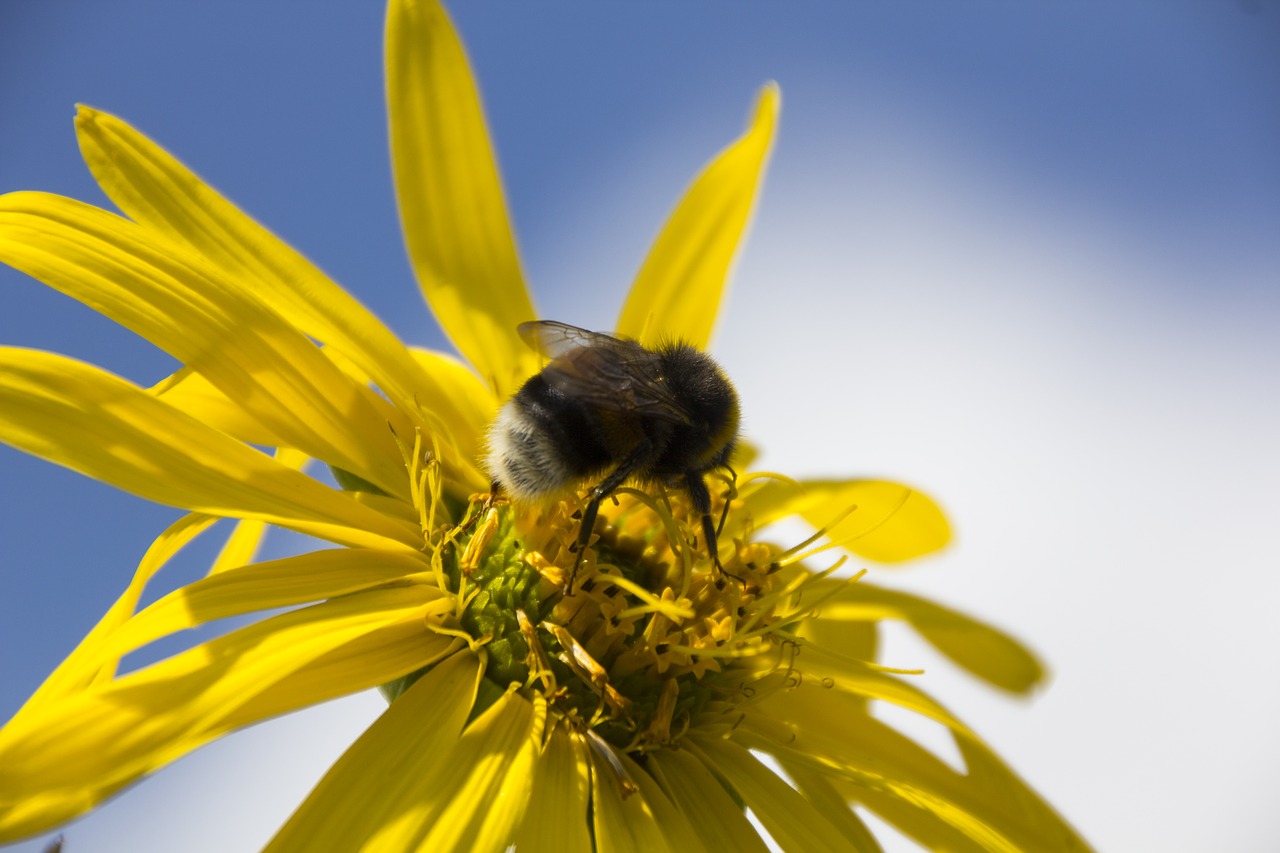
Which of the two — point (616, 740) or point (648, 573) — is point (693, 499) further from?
point (616, 740)

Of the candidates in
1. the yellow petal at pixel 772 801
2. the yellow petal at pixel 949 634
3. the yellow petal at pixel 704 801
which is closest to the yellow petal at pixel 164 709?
the yellow petal at pixel 704 801

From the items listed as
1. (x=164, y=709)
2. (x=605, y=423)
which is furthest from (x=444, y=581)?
(x=164, y=709)

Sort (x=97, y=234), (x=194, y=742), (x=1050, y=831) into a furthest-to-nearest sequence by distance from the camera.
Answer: (x=1050, y=831), (x=97, y=234), (x=194, y=742)

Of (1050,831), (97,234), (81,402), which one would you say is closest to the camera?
(81,402)

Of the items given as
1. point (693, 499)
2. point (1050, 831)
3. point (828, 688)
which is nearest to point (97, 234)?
point (693, 499)

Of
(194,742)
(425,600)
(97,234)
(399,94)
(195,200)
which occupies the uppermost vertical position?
(399,94)

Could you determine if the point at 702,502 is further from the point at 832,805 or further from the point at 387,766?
the point at 387,766
